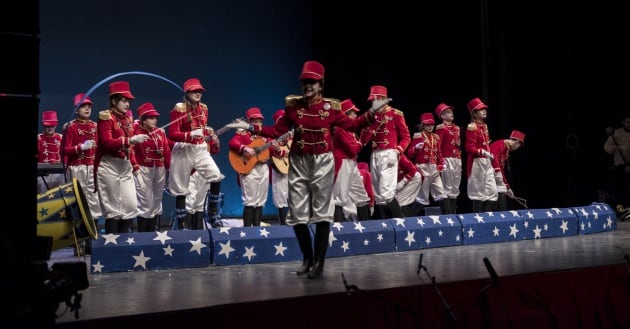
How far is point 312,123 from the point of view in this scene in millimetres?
6402

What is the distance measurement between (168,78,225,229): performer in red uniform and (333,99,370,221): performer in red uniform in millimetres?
1533

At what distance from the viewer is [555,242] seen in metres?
9.45

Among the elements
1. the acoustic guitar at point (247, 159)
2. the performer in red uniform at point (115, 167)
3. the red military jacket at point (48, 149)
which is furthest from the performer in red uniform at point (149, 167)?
the red military jacket at point (48, 149)

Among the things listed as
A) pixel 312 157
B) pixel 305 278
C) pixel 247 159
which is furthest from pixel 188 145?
pixel 305 278

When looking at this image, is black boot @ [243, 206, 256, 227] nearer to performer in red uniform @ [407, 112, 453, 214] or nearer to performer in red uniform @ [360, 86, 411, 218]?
performer in red uniform @ [360, 86, 411, 218]

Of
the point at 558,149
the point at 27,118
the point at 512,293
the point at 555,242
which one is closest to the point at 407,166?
the point at 555,242

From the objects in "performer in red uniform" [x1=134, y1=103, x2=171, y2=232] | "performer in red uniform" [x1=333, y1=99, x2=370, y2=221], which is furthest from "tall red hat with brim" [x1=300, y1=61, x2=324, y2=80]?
"performer in red uniform" [x1=134, y1=103, x2=171, y2=232]

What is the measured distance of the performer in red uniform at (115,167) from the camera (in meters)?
8.35

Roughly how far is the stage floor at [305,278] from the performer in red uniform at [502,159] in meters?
2.70

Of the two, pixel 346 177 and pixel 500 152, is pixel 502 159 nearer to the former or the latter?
pixel 500 152

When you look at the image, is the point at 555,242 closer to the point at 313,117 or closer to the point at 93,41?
the point at 313,117

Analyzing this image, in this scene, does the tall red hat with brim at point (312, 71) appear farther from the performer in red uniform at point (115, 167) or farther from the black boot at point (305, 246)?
the performer in red uniform at point (115, 167)

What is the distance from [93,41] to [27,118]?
9906mm

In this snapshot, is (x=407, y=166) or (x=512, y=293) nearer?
(x=512, y=293)
